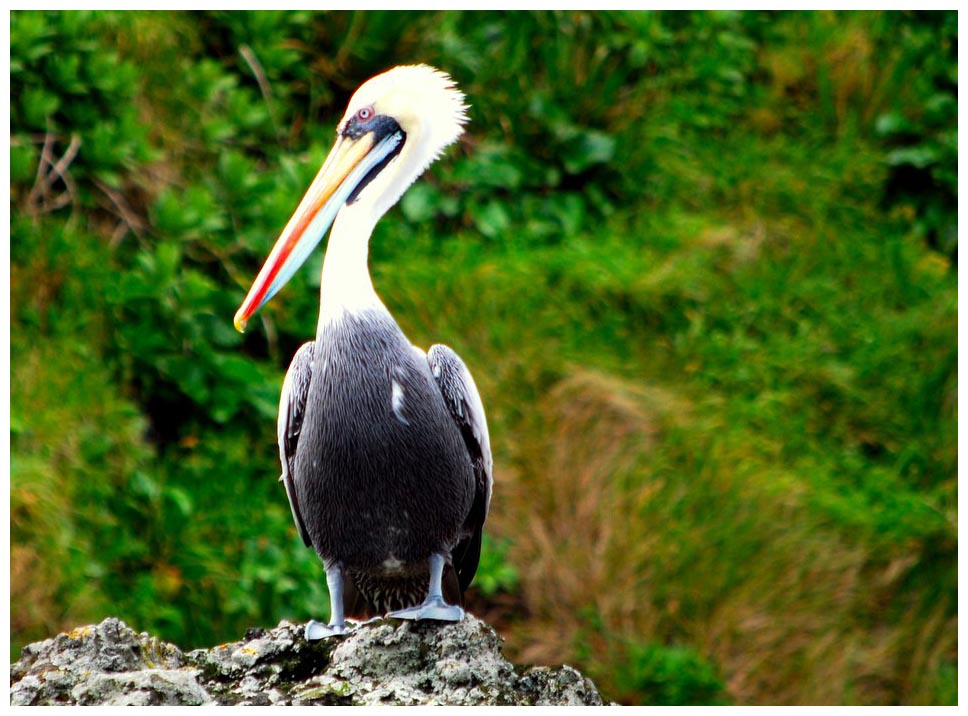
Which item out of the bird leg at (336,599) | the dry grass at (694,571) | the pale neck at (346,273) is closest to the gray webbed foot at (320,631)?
the bird leg at (336,599)

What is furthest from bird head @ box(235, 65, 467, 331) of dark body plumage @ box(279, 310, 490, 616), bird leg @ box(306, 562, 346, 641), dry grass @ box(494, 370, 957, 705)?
dry grass @ box(494, 370, 957, 705)

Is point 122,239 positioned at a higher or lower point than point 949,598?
higher

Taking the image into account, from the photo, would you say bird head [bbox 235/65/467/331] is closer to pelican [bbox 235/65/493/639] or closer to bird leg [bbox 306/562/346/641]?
pelican [bbox 235/65/493/639]

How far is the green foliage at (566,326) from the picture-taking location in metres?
5.45

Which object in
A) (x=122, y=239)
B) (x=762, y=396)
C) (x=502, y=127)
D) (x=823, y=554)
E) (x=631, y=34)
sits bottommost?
(x=823, y=554)

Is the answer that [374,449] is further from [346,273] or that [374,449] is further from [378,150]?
[378,150]

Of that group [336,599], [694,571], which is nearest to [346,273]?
[336,599]

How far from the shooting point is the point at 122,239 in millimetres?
5984

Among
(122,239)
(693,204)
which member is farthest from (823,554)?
(122,239)

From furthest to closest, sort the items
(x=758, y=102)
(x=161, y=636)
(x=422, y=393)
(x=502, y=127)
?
(x=758, y=102), (x=502, y=127), (x=161, y=636), (x=422, y=393)

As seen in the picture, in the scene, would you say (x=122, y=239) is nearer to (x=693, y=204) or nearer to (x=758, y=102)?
(x=693, y=204)

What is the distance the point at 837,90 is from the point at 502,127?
2.02m

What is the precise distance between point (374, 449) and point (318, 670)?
0.65 meters

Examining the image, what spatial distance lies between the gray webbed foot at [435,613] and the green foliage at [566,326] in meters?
1.93
